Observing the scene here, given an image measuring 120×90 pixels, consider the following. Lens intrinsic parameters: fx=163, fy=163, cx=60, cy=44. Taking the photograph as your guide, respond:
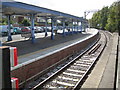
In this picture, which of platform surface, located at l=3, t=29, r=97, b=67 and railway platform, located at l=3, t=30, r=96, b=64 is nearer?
platform surface, located at l=3, t=29, r=97, b=67

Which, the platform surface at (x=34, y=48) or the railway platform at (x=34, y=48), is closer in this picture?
the platform surface at (x=34, y=48)

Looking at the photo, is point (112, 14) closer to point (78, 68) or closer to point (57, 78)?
point (78, 68)

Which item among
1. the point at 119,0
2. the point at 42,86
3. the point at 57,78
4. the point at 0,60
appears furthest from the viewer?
the point at 119,0

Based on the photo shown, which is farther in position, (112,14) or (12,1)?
(112,14)

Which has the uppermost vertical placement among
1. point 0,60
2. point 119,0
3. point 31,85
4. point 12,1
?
point 119,0

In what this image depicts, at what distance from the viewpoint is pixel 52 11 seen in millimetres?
19062

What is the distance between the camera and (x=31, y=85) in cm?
789

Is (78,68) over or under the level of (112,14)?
under

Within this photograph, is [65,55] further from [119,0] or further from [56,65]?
[119,0]

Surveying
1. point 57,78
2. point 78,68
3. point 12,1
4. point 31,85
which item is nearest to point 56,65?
point 78,68

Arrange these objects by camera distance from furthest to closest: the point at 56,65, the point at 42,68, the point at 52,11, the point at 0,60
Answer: the point at 52,11 < the point at 56,65 < the point at 42,68 < the point at 0,60

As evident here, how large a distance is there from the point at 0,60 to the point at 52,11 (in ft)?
51.3

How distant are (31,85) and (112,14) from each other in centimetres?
3570

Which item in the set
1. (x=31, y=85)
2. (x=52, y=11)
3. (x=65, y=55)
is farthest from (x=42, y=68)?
(x=52, y=11)
